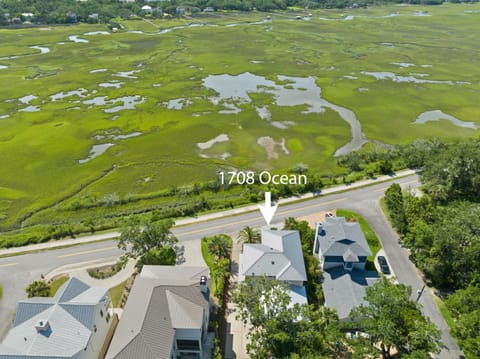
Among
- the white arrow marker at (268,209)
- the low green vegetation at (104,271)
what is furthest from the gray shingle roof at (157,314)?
the white arrow marker at (268,209)

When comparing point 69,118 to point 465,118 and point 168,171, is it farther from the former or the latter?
point 465,118

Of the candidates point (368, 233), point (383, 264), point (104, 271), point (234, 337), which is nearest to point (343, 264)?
point (383, 264)

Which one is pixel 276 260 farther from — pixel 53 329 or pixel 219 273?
pixel 53 329

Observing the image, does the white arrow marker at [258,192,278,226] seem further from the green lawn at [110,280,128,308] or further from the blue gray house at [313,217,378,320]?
the green lawn at [110,280,128,308]

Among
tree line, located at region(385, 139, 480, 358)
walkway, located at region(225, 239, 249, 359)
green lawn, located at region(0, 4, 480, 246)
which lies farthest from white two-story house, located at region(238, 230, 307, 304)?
green lawn, located at region(0, 4, 480, 246)

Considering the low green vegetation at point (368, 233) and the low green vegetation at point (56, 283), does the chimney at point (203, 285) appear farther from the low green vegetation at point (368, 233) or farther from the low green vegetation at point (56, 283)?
the low green vegetation at point (368, 233)

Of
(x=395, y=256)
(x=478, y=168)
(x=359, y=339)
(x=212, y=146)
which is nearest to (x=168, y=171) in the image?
(x=212, y=146)
